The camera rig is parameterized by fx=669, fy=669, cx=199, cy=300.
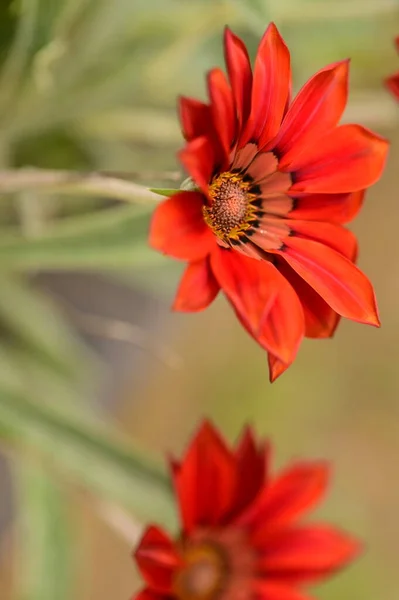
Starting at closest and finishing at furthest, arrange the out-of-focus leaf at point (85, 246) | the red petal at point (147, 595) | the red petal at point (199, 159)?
the red petal at point (199, 159)
the red petal at point (147, 595)
the out-of-focus leaf at point (85, 246)

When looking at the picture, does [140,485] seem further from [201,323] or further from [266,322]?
[201,323]

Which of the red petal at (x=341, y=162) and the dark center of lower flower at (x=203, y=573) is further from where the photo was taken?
the dark center of lower flower at (x=203, y=573)

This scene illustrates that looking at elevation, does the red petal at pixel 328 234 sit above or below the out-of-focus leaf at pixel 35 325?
below

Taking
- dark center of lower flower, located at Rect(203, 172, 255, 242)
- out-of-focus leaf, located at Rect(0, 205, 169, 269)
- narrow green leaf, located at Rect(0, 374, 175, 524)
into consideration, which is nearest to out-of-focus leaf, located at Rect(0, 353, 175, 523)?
narrow green leaf, located at Rect(0, 374, 175, 524)

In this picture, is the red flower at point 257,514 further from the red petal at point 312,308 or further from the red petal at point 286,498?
the red petal at point 312,308

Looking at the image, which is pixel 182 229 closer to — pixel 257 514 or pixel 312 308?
pixel 312 308

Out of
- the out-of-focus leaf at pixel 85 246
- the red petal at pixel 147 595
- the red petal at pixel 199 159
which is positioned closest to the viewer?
the red petal at pixel 199 159

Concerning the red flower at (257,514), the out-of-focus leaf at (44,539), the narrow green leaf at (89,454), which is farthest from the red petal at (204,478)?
the out-of-focus leaf at (44,539)
